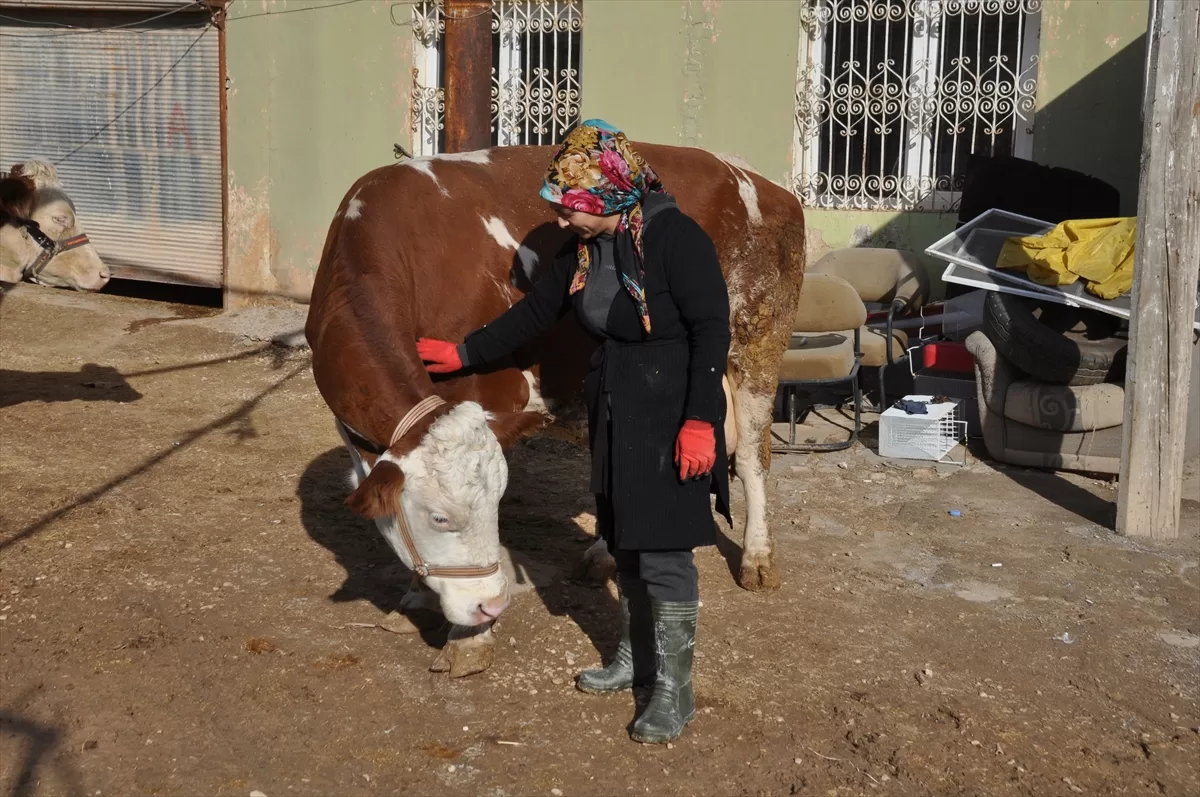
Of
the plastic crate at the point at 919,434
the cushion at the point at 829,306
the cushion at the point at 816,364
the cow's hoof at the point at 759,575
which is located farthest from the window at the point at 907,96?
the cow's hoof at the point at 759,575

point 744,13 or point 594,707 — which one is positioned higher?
point 744,13

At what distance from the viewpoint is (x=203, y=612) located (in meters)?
4.57

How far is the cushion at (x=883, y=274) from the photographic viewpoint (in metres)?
8.31

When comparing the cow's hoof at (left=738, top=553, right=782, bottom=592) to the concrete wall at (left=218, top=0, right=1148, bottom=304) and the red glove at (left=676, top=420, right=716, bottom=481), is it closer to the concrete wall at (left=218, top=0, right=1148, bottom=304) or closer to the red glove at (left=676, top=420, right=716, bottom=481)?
the red glove at (left=676, top=420, right=716, bottom=481)

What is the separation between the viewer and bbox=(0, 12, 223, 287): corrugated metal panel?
10617 mm

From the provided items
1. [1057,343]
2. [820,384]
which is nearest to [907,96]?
[820,384]

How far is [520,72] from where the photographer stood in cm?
991

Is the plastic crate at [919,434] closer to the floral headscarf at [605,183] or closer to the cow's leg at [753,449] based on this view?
the cow's leg at [753,449]

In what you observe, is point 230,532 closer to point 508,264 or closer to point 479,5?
point 508,264

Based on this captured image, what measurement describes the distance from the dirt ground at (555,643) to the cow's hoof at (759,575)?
0.08 meters

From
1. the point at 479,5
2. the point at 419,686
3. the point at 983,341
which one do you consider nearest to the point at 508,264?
the point at 419,686

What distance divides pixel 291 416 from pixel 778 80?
14.2ft

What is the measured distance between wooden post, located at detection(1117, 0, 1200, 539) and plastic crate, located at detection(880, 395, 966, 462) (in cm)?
137

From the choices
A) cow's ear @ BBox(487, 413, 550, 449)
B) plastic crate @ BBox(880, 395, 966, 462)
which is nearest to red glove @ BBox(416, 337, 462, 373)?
cow's ear @ BBox(487, 413, 550, 449)
